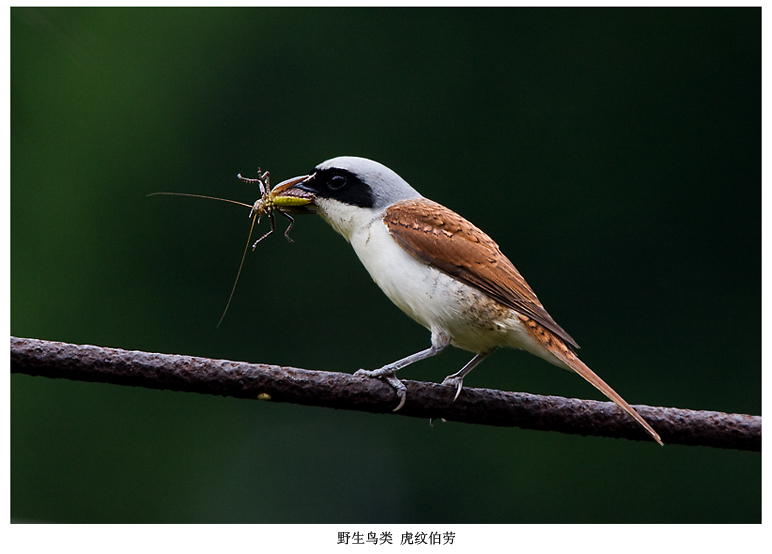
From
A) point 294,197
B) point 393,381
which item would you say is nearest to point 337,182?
point 294,197

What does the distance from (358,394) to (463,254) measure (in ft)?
3.39

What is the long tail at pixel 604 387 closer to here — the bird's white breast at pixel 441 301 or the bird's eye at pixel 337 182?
the bird's white breast at pixel 441 301

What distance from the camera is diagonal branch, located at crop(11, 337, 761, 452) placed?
1.94 metres

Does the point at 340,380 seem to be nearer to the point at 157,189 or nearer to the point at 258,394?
the point at 258,394

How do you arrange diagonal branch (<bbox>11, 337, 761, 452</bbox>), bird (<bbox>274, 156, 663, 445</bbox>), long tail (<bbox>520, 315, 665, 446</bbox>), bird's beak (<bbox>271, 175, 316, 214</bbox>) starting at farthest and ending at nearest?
bird's beak (<bbox>271, 175, 316, 214</bbox>) → bird (<bbox>274, 156, 663, 445</bbox>) → long tail (<bbox>520, 315, 665, 446</bbox>) → diagonal branch (<bbox>11, 337, 761, 452</bbox>)

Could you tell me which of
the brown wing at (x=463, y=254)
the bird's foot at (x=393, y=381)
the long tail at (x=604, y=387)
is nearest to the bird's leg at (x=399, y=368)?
the bird's foot at (x=393, y=381)

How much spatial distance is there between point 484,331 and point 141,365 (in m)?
1.36

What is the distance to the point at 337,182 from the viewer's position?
3.23 metres

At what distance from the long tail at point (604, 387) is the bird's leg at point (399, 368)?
0.42 m

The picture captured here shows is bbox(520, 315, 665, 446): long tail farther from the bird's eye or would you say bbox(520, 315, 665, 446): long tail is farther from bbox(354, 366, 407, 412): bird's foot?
the bird's eye

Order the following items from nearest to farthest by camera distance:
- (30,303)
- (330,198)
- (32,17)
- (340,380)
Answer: (32,17)
(340,380)
(330,198)
(30,303)

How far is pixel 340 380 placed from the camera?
210 cm

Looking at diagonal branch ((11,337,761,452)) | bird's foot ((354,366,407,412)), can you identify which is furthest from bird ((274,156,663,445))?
diagonal branch ((11,337,761,452))

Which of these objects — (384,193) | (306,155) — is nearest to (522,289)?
(384,193)
